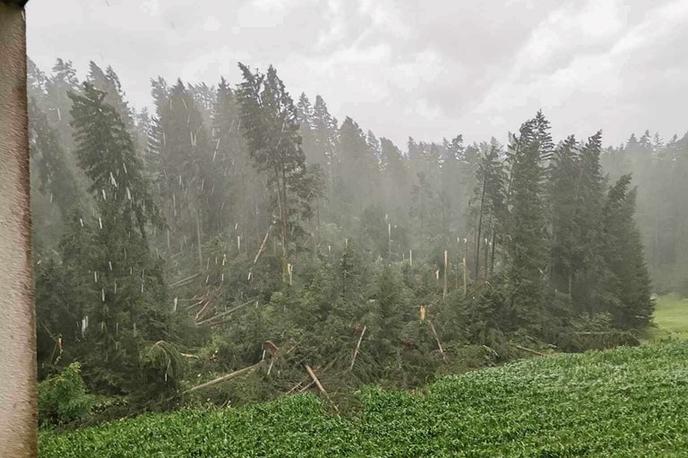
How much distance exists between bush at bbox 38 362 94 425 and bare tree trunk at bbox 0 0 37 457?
15295 millimetres

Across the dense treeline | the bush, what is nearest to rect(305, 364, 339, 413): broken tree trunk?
the dense treeline

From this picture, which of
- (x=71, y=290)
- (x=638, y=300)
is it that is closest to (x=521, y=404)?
(x=71, y=290)

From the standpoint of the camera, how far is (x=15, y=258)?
1.63 m

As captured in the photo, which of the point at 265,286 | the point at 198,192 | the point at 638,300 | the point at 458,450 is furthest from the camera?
the point at 198,192

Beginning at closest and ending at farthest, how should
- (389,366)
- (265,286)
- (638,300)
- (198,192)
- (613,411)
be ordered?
(613,411) < (389,366) < (265,286) < (638,300) < (198,192)

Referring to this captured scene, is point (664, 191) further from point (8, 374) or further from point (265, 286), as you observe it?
point (8, 374)

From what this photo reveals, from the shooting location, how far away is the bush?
14.6 metres

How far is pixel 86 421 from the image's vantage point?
1478 cm

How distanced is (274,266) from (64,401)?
17.7 m

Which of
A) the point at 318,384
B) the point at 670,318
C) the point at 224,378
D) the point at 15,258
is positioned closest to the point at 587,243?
the point at 670,318

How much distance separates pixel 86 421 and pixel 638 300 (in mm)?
35158

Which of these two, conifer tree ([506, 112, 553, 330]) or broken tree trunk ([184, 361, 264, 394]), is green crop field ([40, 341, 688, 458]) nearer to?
broken tree trunk ([184, 361, 264, 394])

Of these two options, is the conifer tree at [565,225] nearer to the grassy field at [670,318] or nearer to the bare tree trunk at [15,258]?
the grassy field at [670,318]

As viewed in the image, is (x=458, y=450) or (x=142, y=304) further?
(x=142, y=304)
